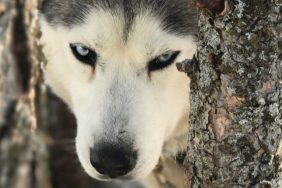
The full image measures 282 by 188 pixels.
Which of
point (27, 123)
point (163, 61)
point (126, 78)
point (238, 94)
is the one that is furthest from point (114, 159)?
point (27, 123)

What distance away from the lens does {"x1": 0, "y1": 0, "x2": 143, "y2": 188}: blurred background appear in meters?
3.77

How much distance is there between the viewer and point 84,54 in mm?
2430

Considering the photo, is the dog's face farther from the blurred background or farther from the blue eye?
the blurred background

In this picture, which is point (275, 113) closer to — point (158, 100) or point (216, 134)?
point (216, 134)

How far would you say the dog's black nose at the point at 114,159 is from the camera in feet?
6.93

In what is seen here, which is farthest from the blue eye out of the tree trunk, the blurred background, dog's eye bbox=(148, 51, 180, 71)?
the blurred background

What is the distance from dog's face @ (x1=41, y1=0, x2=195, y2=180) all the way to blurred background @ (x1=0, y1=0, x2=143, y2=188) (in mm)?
1131

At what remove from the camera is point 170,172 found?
2.74 metres

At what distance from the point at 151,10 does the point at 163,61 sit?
0.18 meters

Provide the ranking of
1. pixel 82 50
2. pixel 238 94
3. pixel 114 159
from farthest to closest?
pixel 82 50, pixel 114 159, pixel 238 94

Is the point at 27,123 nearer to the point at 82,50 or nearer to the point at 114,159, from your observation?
the point at 82,50

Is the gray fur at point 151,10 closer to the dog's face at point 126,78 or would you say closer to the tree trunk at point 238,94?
the dog's face at point 126,78

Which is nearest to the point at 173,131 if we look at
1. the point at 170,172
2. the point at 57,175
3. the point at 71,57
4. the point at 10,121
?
the point at 170,172

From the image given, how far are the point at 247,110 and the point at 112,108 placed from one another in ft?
2.57
